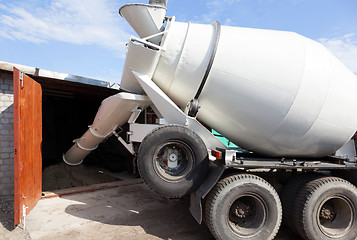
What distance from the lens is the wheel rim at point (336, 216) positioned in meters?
4.05

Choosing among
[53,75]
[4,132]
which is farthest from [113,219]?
[53,75]

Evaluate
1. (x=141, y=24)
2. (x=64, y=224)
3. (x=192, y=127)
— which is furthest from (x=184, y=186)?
(x=141, y=24)

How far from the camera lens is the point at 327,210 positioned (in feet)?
13.7

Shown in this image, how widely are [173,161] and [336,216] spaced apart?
3076 millimetres

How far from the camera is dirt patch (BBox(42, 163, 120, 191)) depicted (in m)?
6.90

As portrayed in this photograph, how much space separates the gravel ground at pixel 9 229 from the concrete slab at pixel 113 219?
103 millimetres

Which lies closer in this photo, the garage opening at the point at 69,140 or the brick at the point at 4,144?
the brick at the point at 4,144

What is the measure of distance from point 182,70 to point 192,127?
40.3 inches

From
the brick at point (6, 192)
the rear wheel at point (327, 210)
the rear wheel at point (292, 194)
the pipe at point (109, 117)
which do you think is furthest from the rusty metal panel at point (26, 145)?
the rear wheel at point (327, 210)

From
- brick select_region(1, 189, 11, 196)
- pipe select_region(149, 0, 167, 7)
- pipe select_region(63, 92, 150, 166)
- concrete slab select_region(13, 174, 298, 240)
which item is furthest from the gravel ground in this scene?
pipe select_region(149, 0, 167, 7)

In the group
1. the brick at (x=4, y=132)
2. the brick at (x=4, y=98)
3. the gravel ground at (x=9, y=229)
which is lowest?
the gravel ground at (x=9, y=229)

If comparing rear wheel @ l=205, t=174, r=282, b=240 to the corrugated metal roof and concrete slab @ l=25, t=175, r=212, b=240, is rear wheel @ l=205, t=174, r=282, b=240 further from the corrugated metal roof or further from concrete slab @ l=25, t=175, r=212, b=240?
the corrugated metal roof

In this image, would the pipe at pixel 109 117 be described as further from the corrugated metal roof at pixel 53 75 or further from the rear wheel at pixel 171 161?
the corrugated metal roof at pixel 53 75

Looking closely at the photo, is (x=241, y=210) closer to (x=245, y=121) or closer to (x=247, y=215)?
(x=247, y=215)
